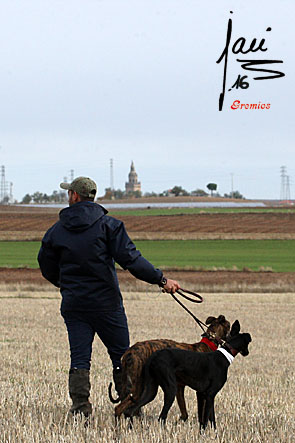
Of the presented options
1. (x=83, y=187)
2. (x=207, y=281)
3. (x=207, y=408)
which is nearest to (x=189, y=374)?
(x=207, y=408)

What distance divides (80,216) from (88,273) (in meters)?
0.48

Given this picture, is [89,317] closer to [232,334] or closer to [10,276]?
[232,334]

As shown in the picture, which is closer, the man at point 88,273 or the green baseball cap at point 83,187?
the man at point 88,273

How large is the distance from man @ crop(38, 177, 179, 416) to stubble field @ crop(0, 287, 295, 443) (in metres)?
0.58

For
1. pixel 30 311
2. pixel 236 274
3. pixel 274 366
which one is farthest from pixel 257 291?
pixel 274 366

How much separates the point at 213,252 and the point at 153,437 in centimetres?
4175

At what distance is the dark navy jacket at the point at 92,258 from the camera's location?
19.6ft

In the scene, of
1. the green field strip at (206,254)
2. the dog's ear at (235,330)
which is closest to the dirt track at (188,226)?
the green field strip at (206,254)

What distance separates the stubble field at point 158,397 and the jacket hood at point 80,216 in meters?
1.55

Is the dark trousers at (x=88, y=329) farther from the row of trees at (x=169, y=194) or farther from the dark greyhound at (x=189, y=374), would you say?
the row of trees at (x=169, y=194)

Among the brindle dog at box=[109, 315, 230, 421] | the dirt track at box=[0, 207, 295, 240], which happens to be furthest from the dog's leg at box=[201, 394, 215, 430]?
the dirt track at box=[0, 207, 295, 240]

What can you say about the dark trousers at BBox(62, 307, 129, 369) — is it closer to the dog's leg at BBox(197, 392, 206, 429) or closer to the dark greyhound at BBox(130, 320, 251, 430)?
the dark greyhound at BBox(130, 320, 251, 430)

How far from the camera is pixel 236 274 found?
35.3m

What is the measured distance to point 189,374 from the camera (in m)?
5.61
